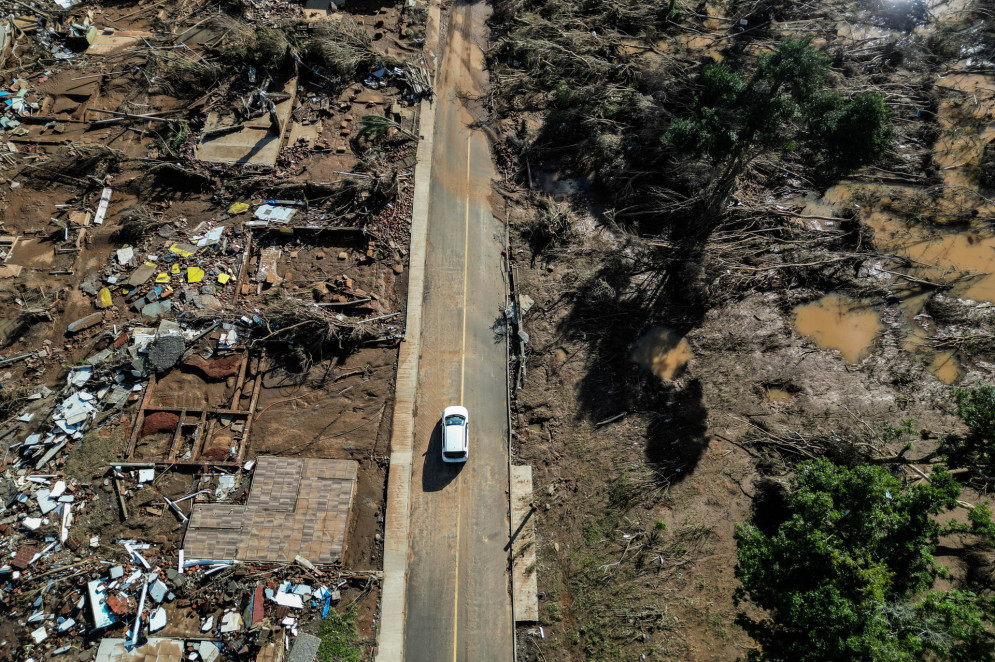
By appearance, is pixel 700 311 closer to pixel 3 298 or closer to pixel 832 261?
pixel 832 261

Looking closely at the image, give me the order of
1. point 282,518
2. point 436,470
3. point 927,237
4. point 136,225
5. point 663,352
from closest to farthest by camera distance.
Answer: point 282,518 < point 436,470 < point 663,352 < point 136,225 < point 927,237

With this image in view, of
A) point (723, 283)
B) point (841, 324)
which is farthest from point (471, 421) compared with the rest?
point (841, 324)

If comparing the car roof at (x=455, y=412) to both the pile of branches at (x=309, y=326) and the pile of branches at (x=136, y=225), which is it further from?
the pile of branches at (x=136, y=225)

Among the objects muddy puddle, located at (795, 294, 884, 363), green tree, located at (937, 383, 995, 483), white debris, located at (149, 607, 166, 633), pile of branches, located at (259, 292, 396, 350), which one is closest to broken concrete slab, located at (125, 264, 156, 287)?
pile of branches, located at (259, 292, 396, 350)

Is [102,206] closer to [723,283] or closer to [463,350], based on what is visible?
[463,350]

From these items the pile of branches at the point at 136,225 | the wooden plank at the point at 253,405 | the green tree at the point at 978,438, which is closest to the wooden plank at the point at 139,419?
the wooden plank at the point at 253,405

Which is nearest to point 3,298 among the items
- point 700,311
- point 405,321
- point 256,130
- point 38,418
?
point 38,418
